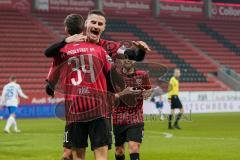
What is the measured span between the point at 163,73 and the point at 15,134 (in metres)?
14.0

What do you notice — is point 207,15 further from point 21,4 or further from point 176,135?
point 176,135

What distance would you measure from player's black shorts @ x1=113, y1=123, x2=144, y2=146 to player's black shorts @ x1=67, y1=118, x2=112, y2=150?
3.13 metres

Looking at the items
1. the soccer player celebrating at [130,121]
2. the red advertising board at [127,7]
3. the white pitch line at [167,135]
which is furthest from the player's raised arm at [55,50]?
the red advertising board at [127,7]

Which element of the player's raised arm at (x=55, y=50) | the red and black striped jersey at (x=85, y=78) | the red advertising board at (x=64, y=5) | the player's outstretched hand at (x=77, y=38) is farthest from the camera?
the red advertising board at (x=64, y=5)

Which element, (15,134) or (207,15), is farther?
(207,15)

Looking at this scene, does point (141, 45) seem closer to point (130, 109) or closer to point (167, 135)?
point (130, 109)

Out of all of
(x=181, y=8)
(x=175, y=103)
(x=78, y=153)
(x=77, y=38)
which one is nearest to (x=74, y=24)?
(x=77, y=38)

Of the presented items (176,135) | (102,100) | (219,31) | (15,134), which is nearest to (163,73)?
(102,100)

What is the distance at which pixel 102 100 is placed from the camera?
732 cm

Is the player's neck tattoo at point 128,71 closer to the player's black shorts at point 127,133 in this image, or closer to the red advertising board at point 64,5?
the player's black shorts at point 127,133

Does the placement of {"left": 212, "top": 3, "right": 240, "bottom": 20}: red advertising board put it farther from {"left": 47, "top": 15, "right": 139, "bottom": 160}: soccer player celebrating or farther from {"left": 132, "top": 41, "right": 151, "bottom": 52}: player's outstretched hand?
{"left": 47, "top": 15, "right": 139, "bottom": 160}: soccer player celebrating

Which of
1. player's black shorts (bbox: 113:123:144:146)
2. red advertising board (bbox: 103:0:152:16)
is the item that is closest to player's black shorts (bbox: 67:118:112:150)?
player's black shorts (bbox: 113:123:144:146)

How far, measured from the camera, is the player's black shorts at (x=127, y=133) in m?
10.7

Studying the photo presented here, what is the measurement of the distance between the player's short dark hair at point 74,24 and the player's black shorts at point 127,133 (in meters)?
3.46
